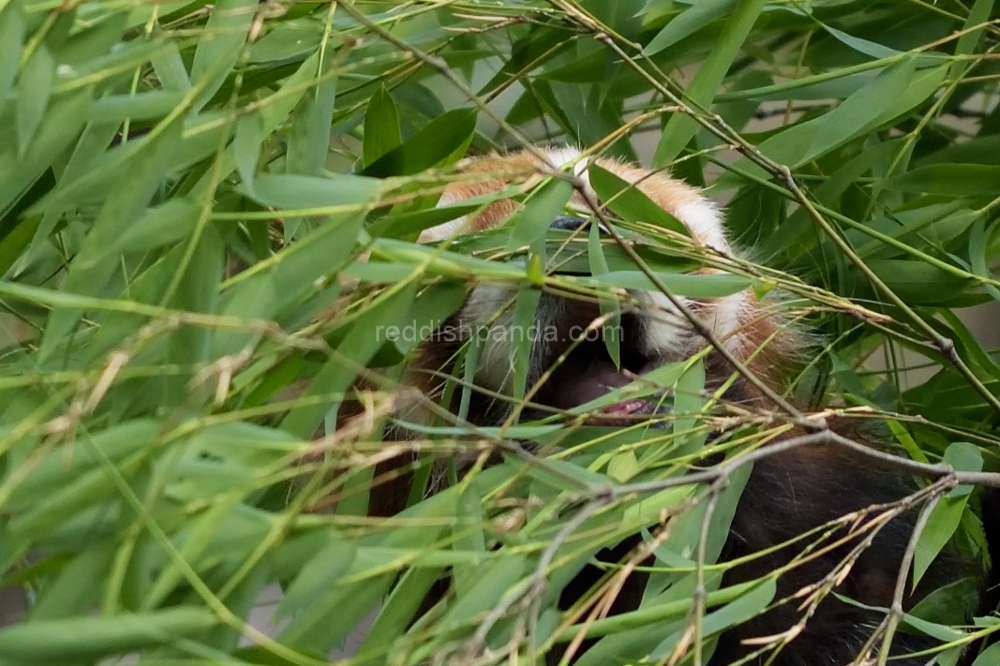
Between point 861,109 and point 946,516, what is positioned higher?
point 861,109

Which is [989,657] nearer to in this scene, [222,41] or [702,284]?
[702,284]

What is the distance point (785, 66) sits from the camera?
3.83ft

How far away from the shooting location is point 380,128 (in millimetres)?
749

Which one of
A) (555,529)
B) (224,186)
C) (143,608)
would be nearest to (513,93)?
(224,186)

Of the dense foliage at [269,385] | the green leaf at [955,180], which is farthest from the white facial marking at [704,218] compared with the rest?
the dense foliage at [269,385]

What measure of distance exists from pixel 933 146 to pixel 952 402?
0.33 meters

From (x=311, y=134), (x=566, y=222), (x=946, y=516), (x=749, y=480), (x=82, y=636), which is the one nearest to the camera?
(x=82, y=636)

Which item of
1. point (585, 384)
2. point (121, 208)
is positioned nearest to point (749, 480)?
point (585, 384)

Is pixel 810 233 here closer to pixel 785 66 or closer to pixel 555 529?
pixel 785 66

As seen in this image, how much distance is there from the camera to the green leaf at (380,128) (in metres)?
0.75

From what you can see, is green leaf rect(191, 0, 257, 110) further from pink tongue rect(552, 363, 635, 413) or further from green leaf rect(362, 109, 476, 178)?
pink tongue rect(552, 363, 635, 413)

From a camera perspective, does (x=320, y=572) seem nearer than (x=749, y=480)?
Yes

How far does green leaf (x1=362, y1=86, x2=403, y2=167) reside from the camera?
75 centimetres

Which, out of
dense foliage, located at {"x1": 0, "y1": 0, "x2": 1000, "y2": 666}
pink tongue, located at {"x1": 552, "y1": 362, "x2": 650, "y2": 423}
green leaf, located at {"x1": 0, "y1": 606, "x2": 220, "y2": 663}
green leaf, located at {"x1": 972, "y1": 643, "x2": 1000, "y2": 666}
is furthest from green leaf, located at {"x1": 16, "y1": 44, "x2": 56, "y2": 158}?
green leaf, located at {"x1": 972, "y1": 643, "x2": 1000, "y2": 666}
